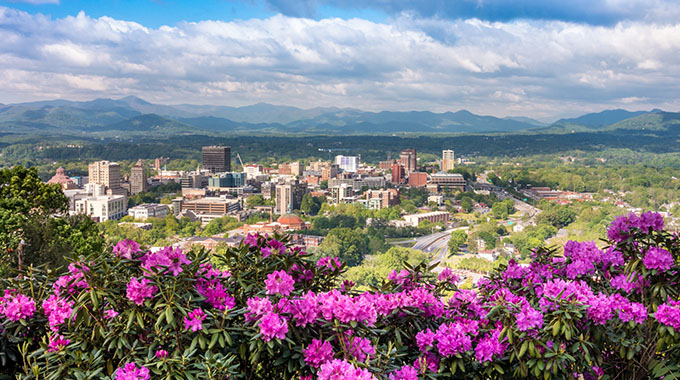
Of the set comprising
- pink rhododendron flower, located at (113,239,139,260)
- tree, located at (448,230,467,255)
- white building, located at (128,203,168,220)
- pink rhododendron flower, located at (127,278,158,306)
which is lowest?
tree, located at (448,230,467,255)

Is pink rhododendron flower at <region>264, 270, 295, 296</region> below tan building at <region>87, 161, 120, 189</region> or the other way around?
the other way around

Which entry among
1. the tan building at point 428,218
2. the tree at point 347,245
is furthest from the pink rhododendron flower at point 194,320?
the tan building at point 428,218

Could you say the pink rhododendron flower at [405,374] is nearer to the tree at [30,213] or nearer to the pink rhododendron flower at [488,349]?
the pink rhododendron flower at [488,349]

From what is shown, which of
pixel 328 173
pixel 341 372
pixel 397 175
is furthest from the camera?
pixel 328 173

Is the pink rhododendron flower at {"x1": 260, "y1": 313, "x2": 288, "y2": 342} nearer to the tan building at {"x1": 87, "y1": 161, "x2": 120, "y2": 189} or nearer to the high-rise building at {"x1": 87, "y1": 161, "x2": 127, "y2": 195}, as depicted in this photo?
the high-rise building at {"x1": 87, "y1": 161, "x2": 127, "y2": 195}

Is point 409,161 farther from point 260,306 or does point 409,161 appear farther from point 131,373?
point 131,373

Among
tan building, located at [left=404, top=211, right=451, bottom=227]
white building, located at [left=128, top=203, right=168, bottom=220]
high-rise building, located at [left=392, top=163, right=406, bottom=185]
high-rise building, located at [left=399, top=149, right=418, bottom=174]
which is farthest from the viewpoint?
high-rise building, located at [left=399, top=149, right=418, bottom=174]

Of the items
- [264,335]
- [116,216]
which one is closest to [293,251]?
[264,335]

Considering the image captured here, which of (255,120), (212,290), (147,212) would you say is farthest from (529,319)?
(255,120)

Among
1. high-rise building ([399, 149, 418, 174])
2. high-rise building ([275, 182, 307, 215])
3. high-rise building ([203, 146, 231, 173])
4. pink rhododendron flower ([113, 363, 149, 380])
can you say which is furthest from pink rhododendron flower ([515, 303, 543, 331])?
high-rise building ([203, 146, 231, 173])
